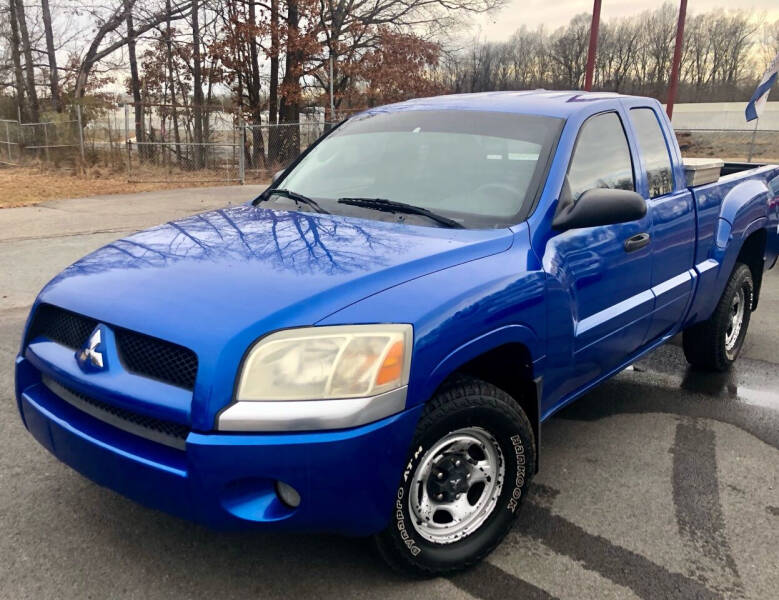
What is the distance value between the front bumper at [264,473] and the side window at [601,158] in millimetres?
1631

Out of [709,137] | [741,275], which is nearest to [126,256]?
[741,275]

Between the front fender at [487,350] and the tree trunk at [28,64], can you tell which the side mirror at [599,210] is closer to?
the front fender at [487,350]

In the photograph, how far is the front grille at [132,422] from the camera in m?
2.07

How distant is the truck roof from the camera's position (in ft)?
11.0

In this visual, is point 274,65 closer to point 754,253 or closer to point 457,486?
point 754,253

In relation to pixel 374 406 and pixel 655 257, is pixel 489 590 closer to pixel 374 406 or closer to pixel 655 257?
pixel 374 406

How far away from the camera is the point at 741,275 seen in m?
4.68

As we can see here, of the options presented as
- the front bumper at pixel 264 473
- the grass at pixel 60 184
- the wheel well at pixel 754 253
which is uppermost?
the wheel well at pixel 754 253

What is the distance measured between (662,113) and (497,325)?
8.03 feet

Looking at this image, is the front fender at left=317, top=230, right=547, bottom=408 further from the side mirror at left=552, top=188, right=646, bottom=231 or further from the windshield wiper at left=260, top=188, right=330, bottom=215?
the windshield wiper at left=260, top=188, right=330, bottom=215

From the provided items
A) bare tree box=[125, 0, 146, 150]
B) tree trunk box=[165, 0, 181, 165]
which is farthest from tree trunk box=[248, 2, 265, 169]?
bare tree box=[125, 0, 146, 150]

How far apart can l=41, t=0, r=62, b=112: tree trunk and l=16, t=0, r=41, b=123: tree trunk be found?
2.10 feet

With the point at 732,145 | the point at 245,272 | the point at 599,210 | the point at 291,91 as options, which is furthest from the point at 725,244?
the point at 732,145

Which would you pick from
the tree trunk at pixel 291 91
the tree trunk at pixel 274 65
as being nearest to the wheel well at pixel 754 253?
the tree trunk at pixel 291 91
